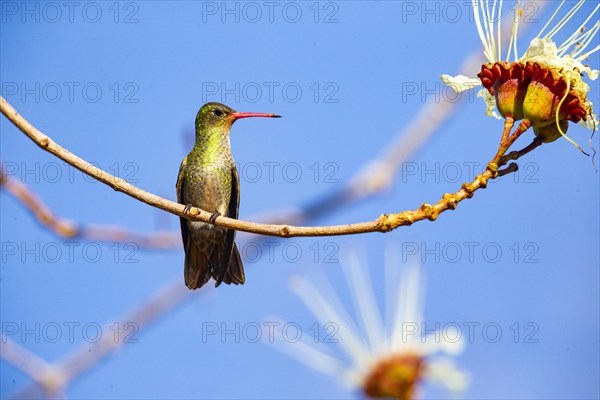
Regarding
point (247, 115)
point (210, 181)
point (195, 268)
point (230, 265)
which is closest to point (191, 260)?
point (195, 268)

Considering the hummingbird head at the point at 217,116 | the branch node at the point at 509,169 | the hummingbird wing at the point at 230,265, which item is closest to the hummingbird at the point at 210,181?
the hummingbird head at the point at 217,116

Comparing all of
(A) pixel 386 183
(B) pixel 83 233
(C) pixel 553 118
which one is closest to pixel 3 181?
(B) pixel 83 233

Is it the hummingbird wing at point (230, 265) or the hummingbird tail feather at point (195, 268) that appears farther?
the hummingbird wing at point (230, 265)

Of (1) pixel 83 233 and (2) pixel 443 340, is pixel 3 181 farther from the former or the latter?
(2) pixel 443 340

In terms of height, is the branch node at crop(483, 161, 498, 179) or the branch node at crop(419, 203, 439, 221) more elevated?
the branch node at crop(483, 161, 498, 179)

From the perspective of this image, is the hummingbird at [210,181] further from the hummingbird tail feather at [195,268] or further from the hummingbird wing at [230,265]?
the hummingbird wing at [230,265]

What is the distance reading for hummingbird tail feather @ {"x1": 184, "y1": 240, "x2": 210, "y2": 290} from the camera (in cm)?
479

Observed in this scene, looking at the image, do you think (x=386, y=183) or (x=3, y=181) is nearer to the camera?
(x=3, y=181)

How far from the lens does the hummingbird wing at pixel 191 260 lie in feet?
15.8

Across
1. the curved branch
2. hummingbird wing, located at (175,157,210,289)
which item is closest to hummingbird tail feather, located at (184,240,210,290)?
hummingbird wing, located at (175,157,210,289)

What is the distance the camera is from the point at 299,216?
3223 millimetres

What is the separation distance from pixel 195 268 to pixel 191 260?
0.55 ft

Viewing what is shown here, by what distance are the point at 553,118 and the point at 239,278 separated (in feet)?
9.09

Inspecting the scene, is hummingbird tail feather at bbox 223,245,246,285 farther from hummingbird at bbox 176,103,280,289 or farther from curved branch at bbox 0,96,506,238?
curved branch at bbox 0,96,506,238
